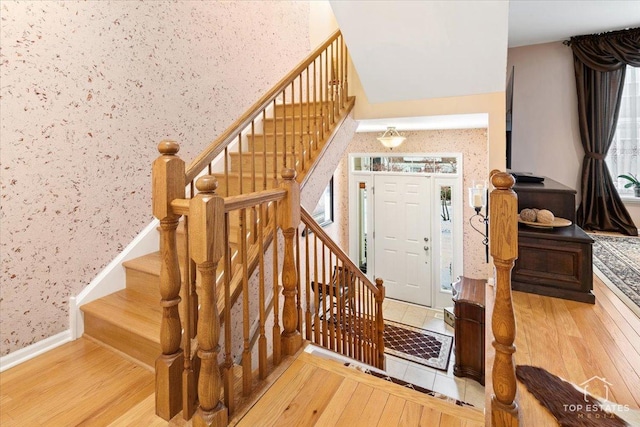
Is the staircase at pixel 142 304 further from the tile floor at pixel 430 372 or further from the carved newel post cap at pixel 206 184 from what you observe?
the tile floor at pixel 430 372

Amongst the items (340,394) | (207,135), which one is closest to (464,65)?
(207,135)

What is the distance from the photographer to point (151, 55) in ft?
8.04

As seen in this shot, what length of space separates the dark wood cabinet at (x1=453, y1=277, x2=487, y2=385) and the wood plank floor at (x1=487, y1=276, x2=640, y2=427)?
0.56 metres

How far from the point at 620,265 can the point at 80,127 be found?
4.57 m

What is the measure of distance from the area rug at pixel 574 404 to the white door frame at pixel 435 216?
11.5 ft

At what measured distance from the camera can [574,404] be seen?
1.41 meters

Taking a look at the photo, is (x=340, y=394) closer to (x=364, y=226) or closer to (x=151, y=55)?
(x=151, y=55)

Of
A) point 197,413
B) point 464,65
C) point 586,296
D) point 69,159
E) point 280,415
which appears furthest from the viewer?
point 464,65

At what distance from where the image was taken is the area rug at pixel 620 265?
2.48m

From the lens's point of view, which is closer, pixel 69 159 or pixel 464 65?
pixel 69 159

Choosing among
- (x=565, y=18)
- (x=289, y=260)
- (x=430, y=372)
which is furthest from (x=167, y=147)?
(x=565, y=18)

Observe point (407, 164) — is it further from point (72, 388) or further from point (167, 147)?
point (72, 388)

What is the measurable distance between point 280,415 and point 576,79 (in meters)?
5.85

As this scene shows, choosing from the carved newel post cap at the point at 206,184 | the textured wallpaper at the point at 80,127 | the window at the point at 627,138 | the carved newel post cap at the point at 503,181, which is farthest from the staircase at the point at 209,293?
the window at the point at 627,138
